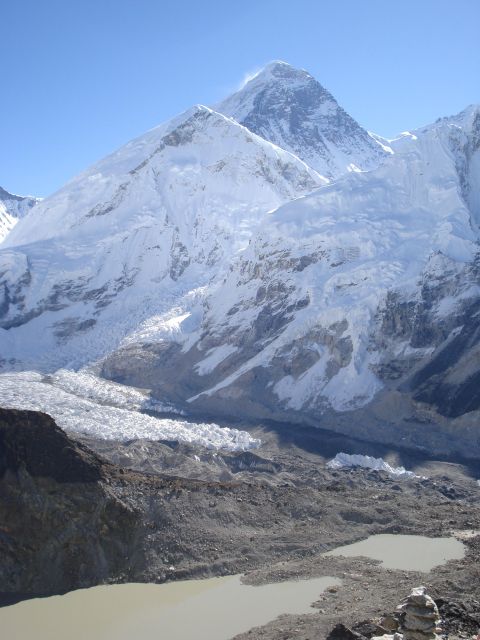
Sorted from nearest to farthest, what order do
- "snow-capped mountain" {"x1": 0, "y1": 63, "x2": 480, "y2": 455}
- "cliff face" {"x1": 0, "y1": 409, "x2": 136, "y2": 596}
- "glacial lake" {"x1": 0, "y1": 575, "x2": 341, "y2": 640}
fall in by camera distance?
"glacial lake" {"x1": 0, "y1": 575, "x2": 341, "y2": 640}
"cliff face" {"x1": 0, "y1": 409, "x2": 136, "y2": 596}
"snow-capped mountain" {"x1": 0, "y1": 63, "x2": 480, "y2": 455}

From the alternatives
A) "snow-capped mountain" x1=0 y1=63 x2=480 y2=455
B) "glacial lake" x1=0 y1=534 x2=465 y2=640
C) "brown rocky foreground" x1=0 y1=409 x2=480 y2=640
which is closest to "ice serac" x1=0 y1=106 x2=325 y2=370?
"snow-capped mountain" x1=0 y1=63 x2=480 y2=455

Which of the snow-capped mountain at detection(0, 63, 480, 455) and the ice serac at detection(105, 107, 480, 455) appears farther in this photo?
the snow-capped mountain at detection(0, 63, 480, 455)

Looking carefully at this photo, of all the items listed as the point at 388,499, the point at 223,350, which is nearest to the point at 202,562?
the point at 388,499

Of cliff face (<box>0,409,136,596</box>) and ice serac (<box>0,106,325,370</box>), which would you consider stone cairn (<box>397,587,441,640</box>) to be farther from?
ice serac (<box>0,106,325,370</box>)

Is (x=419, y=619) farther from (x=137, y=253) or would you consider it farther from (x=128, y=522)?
(x=137, y=253)

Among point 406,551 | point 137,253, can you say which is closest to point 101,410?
point 406,551

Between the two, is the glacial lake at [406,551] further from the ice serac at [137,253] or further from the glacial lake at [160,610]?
the ice serac at [137,253]

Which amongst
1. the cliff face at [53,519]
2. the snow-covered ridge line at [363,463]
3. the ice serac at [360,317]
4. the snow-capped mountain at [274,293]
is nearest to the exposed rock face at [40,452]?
the cliff face at [53,519]
